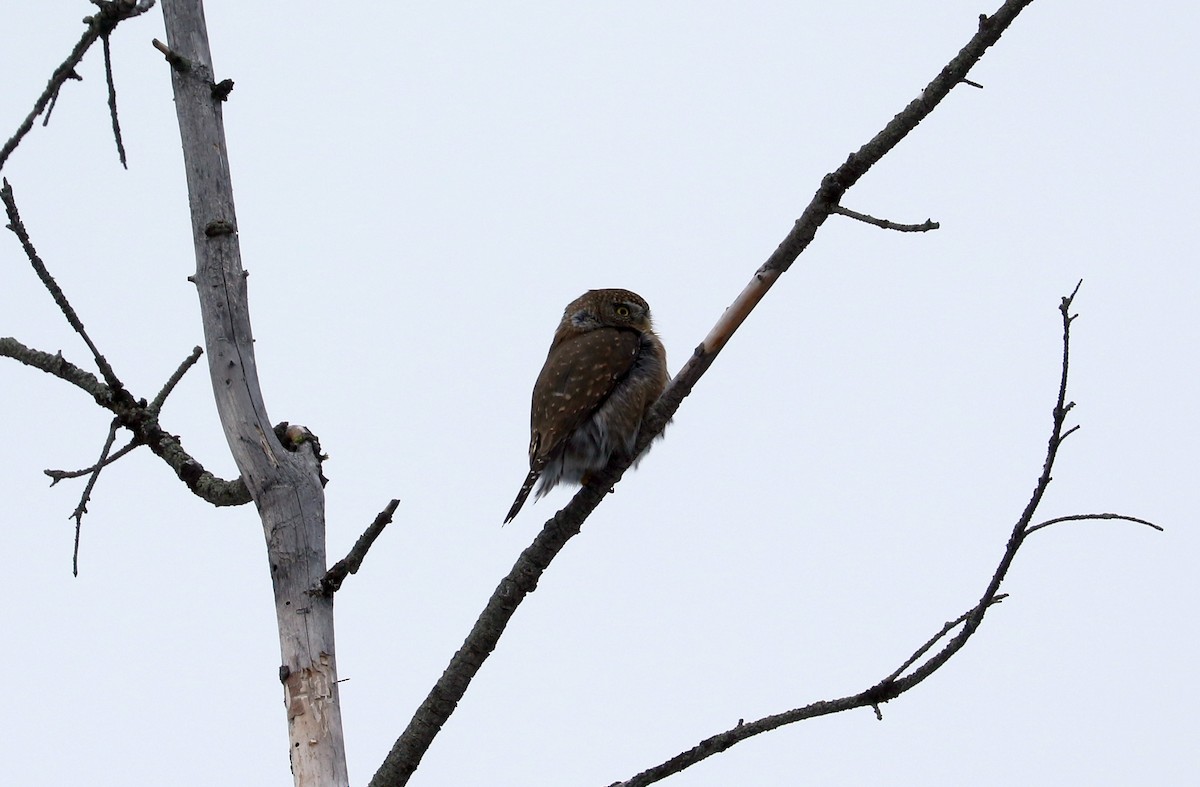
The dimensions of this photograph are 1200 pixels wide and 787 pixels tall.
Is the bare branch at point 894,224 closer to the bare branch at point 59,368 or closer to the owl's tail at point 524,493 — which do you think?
the owl's tail at point 524,493

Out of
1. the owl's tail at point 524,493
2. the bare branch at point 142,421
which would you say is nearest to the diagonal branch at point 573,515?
the owl's tail at point 524,493

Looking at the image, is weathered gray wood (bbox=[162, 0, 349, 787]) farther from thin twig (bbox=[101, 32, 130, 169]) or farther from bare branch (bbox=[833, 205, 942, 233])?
bare branch (bbox=[833, 205, 942, 233])

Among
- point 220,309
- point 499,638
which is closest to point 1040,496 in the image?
point 499,638

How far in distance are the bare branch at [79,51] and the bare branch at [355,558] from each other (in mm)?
1812

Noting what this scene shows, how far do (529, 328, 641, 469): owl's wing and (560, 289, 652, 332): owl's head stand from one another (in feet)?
1.04

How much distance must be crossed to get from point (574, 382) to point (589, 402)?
16 centimetres

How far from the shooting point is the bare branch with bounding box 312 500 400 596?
372 centimetres

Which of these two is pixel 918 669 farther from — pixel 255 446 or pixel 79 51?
pixel 79 51

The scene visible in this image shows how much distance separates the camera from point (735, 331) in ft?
13.6

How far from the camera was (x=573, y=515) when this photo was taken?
4270mm

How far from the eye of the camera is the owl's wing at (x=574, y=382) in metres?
5.27

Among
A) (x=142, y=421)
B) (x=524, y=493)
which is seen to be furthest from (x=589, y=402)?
(x=142, y=421)

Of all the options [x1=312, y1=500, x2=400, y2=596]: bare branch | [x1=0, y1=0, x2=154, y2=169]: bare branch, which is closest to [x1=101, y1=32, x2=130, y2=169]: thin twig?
[x1=0, y1=0, x2=154, y2=169]: bare branch

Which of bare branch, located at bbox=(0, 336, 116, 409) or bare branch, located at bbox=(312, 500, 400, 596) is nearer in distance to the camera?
bare branch, located at bbox=(312, 500, 400, 596)
